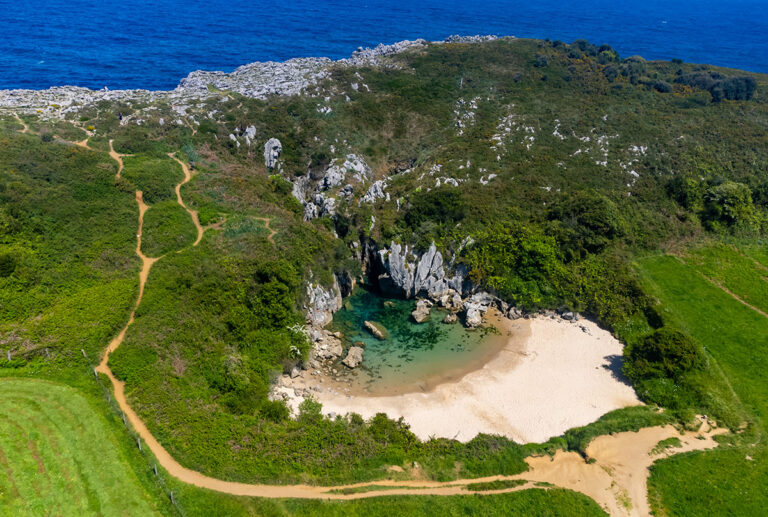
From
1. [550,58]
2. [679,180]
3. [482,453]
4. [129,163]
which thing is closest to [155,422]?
[482,453]

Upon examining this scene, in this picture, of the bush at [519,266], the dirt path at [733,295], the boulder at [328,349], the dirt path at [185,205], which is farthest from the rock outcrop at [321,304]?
the dirt path at [733,295]

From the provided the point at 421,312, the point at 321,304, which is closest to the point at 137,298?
the point at 321,304

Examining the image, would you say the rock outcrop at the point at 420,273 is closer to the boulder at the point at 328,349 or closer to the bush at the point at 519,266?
the bush at the point at 519,266

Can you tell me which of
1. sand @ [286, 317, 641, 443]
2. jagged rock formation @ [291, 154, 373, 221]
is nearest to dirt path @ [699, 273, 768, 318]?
sand @ [286, 317, 641, 443]

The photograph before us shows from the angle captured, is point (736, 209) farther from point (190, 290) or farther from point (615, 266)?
point (190, 290)

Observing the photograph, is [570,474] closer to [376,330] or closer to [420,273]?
[376,330]

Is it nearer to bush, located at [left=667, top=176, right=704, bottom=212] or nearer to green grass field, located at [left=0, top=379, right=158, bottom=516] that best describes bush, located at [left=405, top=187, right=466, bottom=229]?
bush, located at [left=667, top=176, right=704, bottom=212]
